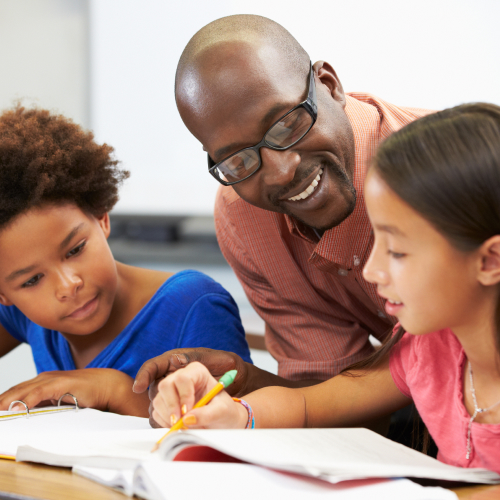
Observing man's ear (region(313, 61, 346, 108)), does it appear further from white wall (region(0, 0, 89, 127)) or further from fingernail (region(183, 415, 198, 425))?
white wall (region(0, 0, 89, 127))

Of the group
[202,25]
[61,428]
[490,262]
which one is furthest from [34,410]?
[202,25]

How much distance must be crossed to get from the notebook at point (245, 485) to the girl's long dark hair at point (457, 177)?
267 millimetres

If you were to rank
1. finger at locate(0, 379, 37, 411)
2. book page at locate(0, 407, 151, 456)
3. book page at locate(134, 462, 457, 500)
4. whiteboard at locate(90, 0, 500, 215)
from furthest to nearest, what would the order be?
whiteboard at locate(90, 0, 500, 215) < finger at locate(0, 379, 37, 411) < book page at locate(0, 407, 151, 456) < book page at locate(134, 462, 457, 500)

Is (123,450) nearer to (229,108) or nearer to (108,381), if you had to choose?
(108,381)

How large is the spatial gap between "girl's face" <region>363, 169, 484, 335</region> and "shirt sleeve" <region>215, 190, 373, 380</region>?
623 mm

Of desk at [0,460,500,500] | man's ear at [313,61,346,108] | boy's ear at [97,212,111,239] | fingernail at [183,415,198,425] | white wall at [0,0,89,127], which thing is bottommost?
desk at [0,460,500,500]

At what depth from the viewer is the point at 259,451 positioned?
1.90 feet

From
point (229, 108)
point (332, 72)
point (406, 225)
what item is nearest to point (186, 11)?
point (332, 72)

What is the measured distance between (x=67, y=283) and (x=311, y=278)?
0.51 meters

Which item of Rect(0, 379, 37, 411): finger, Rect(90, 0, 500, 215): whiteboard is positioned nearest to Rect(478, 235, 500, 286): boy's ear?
Rect(0, 379, 37, 411): finger

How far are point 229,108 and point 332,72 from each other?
32cm

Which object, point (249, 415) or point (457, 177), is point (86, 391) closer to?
point (249, 415)

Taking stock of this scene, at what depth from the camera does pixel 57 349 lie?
4.61ft

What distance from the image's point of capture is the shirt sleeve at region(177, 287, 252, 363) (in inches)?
47.2
